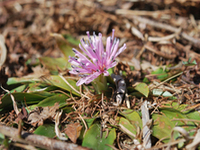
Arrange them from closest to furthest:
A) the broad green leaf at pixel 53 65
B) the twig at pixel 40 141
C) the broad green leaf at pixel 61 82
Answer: the twig at pixel 40 141 → the broad green leaf at pixel 61 82 → the broad green leaf at pixel 53 65

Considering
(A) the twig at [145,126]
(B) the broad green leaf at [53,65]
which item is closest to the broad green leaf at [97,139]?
(A) the twig at [145,126]

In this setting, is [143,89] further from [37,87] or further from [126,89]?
[37,87]

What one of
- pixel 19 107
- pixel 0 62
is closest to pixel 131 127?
pixel 19 107

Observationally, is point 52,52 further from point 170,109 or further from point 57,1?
point 170,109

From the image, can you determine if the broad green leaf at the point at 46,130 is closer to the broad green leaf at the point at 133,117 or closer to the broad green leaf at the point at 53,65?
the broad green leaf at the point at 133,117

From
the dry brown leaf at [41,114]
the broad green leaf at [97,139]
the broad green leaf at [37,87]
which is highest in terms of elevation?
the broad green leaf at [37,87]

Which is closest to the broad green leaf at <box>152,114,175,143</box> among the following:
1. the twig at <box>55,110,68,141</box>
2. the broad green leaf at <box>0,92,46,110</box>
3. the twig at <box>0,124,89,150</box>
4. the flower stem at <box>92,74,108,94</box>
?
the flower stem at <box>92,74,108,94</box>

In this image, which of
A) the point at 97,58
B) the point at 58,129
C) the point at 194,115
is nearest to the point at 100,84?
the point at 97,58
